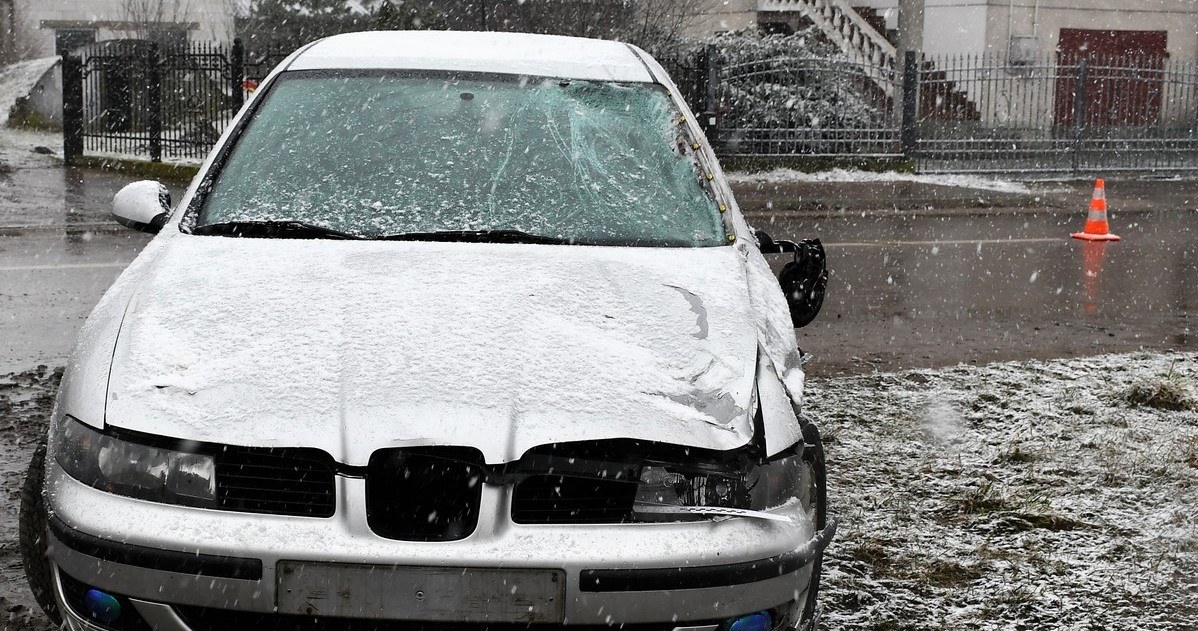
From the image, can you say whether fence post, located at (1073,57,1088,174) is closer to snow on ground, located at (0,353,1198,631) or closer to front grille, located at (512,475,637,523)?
snow on ground, located at (0,353,1198,631)

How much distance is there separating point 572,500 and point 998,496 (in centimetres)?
241

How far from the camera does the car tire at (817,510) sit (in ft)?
8.77

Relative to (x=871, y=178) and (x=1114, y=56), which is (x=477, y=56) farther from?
(x=1114, y=56)

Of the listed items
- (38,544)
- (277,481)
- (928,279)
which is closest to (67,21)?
(928,279)

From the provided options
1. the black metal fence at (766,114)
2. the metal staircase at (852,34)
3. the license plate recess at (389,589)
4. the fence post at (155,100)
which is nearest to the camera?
the license plate recess at (389,589)

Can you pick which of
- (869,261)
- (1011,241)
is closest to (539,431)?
(869,261)

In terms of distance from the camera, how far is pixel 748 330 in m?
2.94

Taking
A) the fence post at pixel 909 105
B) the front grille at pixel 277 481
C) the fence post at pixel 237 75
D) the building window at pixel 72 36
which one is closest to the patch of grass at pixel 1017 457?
the front grille at pixel 277 481

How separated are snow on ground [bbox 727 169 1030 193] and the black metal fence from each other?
46 cm

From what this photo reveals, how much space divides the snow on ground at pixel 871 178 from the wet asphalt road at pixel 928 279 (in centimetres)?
238

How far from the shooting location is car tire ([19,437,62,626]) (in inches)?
102

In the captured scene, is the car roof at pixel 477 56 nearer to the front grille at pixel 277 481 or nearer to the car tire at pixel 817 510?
the car tire at pixel 817 510

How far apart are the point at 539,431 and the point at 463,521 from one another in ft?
0.72

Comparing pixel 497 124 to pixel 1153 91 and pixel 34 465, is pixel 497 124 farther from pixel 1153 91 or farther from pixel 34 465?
pixel 1153 91
